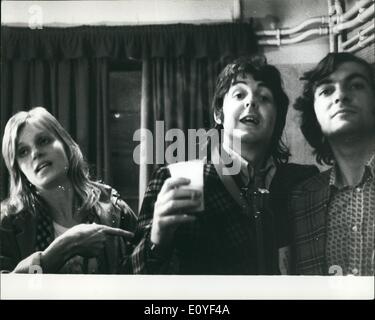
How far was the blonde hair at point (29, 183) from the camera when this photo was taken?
1.62 meters

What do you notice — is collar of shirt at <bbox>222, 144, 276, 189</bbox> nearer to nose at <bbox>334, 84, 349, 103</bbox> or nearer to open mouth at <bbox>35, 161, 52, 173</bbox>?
nose at <bbox>334, 84, 349, 103</bbox>

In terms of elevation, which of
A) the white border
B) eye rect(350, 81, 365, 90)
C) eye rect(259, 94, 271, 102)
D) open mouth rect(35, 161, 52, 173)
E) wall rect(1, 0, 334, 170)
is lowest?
the white border

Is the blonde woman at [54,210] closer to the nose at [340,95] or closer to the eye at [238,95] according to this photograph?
the eye at [238,95]

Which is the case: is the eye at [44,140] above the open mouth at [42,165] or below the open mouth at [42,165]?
above

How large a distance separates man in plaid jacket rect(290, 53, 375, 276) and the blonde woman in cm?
62

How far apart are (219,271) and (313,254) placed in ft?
1.08

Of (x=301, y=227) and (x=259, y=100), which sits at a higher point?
(x=259, y=100)

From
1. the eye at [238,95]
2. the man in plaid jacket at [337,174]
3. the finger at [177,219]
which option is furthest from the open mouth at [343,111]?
the finger at [177,219]

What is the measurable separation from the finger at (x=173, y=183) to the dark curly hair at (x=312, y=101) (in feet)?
1.46

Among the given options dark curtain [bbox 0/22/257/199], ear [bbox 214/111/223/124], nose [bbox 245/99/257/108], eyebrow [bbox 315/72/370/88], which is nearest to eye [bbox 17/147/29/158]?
dark curtain [bbox 0/22/257/199]

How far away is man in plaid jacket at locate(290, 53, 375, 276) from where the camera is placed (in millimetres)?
1594

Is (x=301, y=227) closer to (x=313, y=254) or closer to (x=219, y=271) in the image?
(x=313, y=254)
